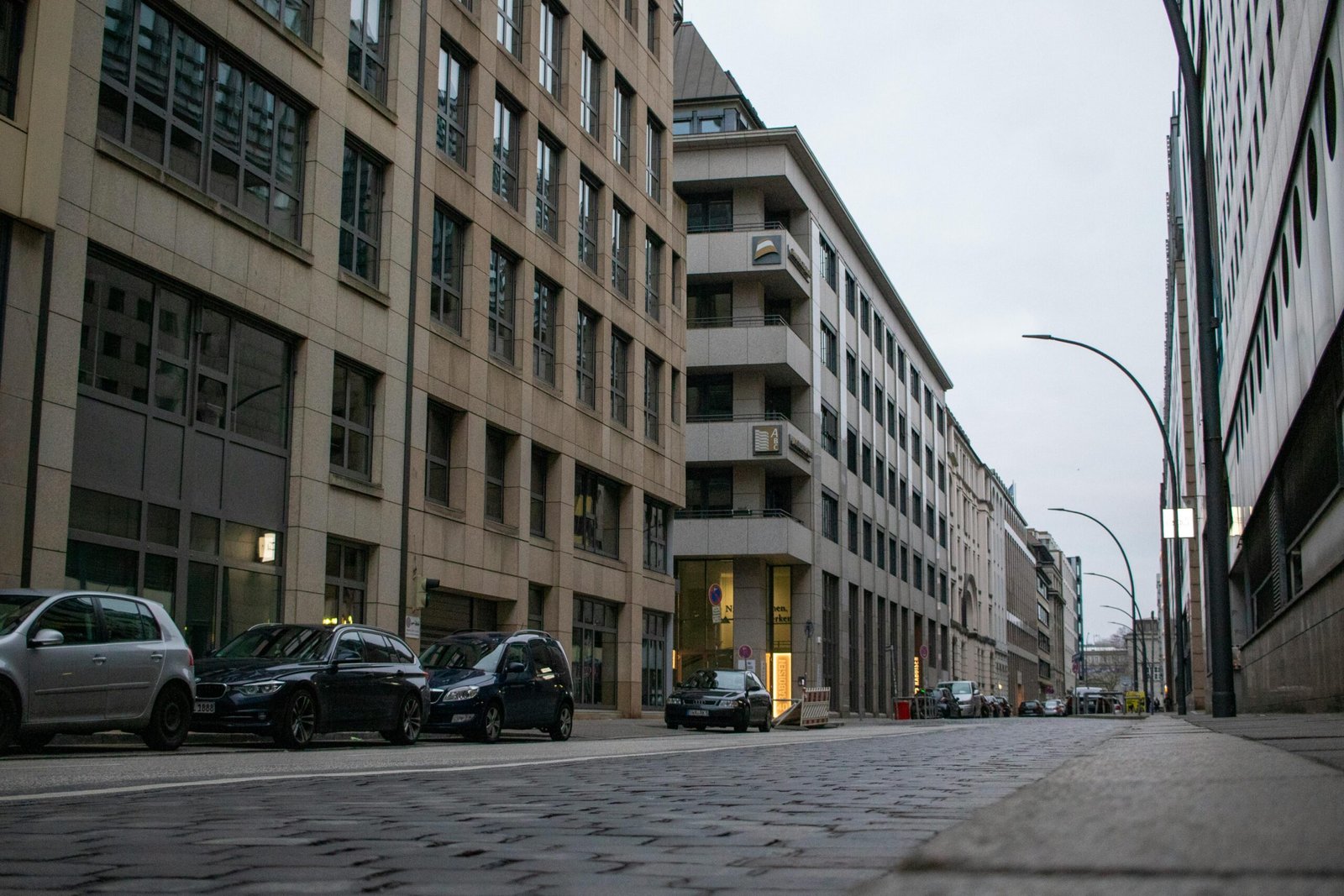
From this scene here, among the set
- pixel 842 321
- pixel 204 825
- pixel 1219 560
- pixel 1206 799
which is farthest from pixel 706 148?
pixel 1206 799

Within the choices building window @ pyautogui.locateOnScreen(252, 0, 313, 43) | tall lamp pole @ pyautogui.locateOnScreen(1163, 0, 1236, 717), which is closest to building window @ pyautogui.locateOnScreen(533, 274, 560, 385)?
building window @ pyautogui.locateOnScreen(252, 0, 313, 43)

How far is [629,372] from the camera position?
38.5 m

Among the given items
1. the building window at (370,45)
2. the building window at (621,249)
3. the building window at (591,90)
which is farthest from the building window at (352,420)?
the building window at (621,249)

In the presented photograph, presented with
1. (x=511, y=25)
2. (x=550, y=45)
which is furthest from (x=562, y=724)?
(x=550, y=45)

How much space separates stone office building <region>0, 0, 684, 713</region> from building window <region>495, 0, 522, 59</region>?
0.42 feet

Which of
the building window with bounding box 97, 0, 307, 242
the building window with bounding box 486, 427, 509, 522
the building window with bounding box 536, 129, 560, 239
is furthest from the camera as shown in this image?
the building window with bounding box 536, 129, 560, 239

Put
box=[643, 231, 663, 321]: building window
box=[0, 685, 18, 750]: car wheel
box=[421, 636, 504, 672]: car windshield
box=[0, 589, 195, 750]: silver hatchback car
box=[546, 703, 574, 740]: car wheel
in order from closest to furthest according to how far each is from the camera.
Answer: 1. box=[0, 685, 18, 750]: car wheel
2. box=[0, 589, 195, 750]: silver hatchback car
3. box=[421, 636, 504, 672]: car windshield
4. box=[546, 703, 574, 740]: car wheel
5. box=[643, 231, 663, 321]: building window

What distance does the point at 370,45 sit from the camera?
26.6 m

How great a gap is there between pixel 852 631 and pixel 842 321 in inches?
517

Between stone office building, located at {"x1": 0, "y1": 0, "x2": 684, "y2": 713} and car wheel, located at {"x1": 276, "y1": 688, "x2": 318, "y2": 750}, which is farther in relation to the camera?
stone office building, located at {"x1": 0, "y1": 0, "x2": 684, "y2": 713}

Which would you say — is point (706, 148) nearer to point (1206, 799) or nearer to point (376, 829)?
point (376, 829)

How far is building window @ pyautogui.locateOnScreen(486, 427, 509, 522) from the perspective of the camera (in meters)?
30.7

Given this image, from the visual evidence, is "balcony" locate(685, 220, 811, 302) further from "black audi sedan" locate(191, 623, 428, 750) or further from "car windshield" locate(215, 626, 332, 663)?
"car windshield" locate(215, 626, 332, 663)

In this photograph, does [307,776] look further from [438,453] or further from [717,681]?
[717,681]
